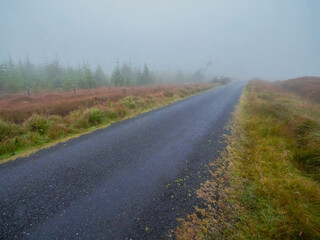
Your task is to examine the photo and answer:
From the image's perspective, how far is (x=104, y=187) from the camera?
269 cm

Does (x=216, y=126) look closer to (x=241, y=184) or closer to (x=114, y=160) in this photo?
(x=241, y=184)

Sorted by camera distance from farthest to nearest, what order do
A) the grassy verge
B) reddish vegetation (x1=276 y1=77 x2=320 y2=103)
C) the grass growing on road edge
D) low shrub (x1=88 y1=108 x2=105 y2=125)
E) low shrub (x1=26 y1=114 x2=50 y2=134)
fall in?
1. reddish vegetation (x1=276 y1=77 x2=320 y2=103)
2. low shrub (x1=88 y1=108 x2=105 y2=125)
3. low shrub (x1=26 y1=114 x2=50 y2=134)
4. the grassy verge
5. the grass growing on road edge

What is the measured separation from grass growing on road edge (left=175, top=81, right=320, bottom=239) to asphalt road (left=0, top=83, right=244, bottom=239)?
0.31 meters

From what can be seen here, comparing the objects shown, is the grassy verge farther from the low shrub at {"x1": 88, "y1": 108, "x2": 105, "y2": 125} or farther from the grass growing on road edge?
the grass growing on road edge

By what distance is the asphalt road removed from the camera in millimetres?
1951

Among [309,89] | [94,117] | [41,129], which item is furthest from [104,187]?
[309,89]

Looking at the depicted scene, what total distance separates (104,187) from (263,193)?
9.78 feet

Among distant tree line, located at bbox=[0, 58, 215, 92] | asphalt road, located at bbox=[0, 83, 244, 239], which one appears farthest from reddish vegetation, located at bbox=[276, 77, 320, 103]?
distant tree line, located at bbox=[0, 58, 215, 92]

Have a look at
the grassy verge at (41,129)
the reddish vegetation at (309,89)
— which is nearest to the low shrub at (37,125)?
the grassy verge at (41,129)

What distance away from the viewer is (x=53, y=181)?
9.21 ft

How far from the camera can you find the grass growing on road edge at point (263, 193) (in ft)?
6.20

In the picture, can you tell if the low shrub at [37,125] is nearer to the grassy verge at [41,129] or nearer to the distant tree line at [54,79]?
the grassy verge at [41,129]

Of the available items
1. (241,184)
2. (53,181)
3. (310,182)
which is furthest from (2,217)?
(310,182)

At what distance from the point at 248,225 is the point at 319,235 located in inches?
32.8
